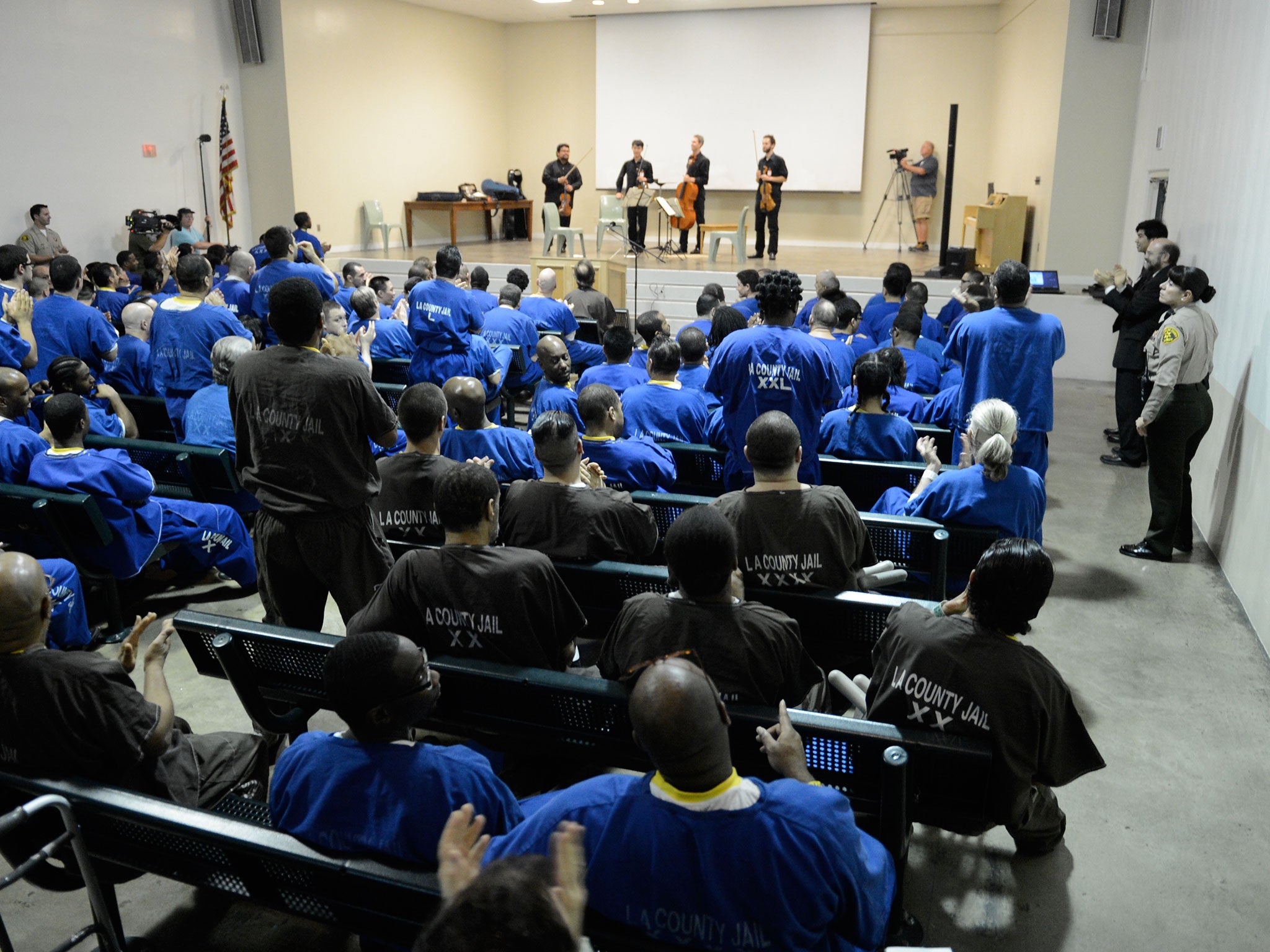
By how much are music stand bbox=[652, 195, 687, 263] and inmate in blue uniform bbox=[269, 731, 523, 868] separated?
11.0 meters

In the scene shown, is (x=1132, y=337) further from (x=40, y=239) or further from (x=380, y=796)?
(x=40, y=239)

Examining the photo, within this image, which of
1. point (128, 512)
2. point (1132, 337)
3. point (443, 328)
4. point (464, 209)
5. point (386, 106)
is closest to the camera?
point (128, 512)

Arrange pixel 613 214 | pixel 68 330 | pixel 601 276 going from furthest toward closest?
1. pixel 613 214
2. pixel 601 276
3. pixel 68 330

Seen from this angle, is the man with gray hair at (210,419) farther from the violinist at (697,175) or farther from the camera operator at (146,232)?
the violinist at (697,175)

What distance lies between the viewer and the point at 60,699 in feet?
6.85

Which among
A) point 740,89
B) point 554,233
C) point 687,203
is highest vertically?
point 740,89

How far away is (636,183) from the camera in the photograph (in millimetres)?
13219

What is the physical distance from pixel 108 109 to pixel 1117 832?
12.7 metres

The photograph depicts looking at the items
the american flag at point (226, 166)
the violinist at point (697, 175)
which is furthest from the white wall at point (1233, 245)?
the american flag at point (226, 166)

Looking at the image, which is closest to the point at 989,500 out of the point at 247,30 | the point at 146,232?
the point at 146,232

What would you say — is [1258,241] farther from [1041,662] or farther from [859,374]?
[1041,662]

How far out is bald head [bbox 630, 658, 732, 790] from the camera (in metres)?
1.51

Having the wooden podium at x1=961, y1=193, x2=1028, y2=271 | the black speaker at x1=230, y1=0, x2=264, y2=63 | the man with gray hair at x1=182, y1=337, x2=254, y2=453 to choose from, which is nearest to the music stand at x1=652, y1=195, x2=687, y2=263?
the wooden podium at x1=961, y1=193, x2=1028, y2=271

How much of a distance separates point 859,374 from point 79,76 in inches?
423
